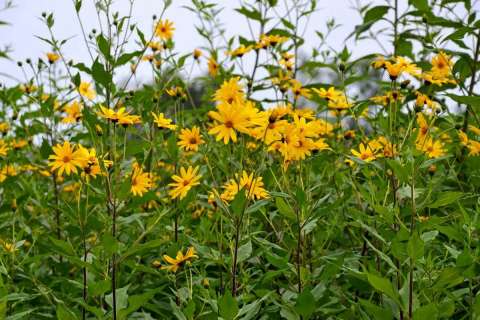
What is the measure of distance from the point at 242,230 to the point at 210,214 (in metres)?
1.28

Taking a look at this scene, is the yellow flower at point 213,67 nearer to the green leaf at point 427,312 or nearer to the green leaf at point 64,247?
the green leaf at point 64,247

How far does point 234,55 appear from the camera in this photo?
387 centimetres

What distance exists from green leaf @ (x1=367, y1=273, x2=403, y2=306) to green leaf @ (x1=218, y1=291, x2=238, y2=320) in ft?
1.27

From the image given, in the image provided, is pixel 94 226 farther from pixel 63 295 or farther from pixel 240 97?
pixel 240 97

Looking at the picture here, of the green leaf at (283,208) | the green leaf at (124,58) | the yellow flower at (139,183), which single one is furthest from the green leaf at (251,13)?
the green leaf at (283,208)

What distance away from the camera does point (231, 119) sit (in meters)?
2.03

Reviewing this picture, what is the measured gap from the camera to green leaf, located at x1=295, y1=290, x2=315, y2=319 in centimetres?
206

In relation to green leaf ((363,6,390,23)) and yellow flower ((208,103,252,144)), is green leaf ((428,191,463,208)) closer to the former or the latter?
yellow flower ((208,103,252,144))

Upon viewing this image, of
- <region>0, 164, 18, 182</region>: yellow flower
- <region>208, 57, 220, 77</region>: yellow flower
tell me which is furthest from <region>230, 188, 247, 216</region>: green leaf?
<region>208, 57, 220, 77</region>: yellow flower

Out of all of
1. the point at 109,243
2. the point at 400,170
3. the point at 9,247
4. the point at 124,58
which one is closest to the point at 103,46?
the point at 124,58

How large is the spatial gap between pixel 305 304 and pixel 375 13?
2.20 m

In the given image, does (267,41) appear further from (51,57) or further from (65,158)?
(65,158)

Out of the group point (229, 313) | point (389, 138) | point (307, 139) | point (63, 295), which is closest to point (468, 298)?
point (389, 138)

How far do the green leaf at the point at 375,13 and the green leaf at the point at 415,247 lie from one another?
2153 mm
